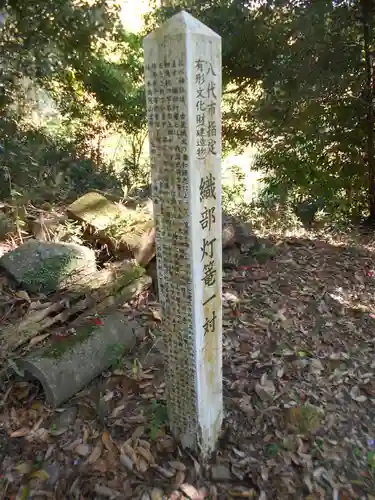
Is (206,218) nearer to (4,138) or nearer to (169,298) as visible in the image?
(169,298)

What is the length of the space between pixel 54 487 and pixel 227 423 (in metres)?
1.05

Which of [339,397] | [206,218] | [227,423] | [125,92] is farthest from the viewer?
[125,92]

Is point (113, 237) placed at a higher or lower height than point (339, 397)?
higher

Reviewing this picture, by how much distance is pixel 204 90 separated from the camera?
1.67m

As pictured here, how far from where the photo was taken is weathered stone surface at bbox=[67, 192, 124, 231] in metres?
3.91

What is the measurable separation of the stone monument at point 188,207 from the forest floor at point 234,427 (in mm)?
241

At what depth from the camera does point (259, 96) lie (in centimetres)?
611

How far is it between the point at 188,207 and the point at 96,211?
248cm

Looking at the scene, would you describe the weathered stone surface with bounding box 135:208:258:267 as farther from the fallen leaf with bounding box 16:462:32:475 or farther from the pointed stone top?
the pointed stone top

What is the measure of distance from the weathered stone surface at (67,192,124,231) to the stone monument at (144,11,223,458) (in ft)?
6.74

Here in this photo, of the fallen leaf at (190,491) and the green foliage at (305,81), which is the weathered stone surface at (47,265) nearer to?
the fallen leaf at (190,491)

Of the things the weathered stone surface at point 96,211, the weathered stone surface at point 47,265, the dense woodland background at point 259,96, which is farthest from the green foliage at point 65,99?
the weathered stone surface at point 47,265

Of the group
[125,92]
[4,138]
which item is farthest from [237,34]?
[4,138]

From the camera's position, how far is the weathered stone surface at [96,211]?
391 cm
